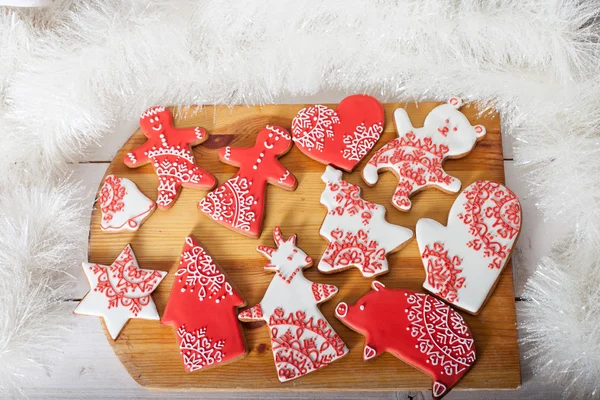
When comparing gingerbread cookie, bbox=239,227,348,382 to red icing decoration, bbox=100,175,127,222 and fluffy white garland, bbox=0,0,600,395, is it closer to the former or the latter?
red icing decoration, bbox=100,175,127,222

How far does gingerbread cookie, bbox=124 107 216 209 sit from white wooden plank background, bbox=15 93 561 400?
0.32m

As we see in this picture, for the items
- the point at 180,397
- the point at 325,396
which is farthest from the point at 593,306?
the point at 180,397

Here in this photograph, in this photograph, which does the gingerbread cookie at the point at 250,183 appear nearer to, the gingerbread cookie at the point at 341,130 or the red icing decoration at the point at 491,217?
the gingerbread cookie at the point at 341,130

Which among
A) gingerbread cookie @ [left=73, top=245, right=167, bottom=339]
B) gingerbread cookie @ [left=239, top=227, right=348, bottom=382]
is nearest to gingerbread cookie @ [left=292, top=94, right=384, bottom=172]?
gingerbread cookie @ [left=239, top=227, right=348, bottom=382]

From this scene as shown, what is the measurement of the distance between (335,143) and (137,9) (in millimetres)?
696

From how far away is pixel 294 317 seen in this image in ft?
4.07

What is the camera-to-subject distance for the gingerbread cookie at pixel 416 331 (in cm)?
120

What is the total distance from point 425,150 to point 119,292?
82 cm

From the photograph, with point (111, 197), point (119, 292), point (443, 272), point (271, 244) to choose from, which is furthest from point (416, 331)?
point (111, 197)

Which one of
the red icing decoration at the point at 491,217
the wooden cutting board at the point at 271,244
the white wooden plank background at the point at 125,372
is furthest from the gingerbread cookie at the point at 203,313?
the red icing decoration at the point at 491,217

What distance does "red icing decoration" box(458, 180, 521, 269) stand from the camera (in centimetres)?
127

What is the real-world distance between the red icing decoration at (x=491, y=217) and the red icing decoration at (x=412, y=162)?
8 centimetres

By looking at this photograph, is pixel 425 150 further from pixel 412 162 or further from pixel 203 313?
pixel 203 313

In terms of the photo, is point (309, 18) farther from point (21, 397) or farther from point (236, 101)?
point (21, 397)
